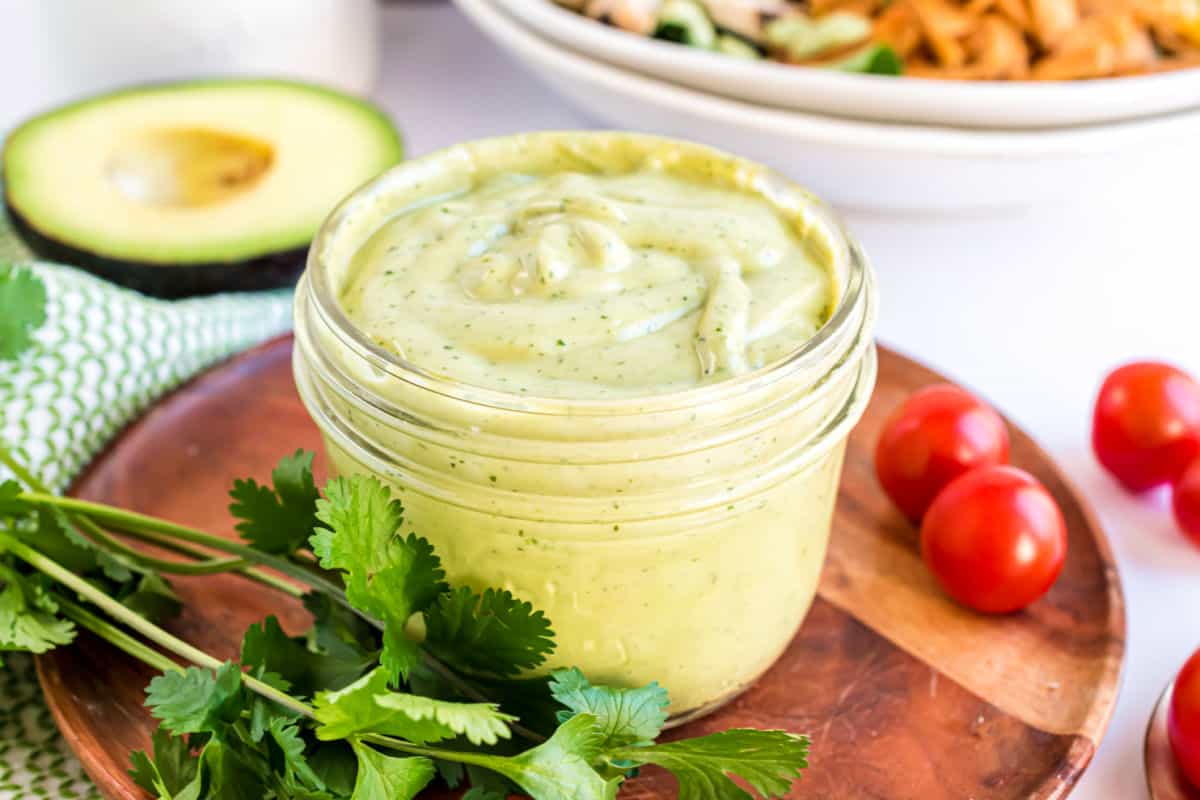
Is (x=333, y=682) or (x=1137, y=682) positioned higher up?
(x=333, y=682)

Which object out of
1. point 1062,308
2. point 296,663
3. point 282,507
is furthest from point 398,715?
point 1062,308

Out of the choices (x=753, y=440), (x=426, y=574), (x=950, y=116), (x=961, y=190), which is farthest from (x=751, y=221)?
(x=961, y=190)

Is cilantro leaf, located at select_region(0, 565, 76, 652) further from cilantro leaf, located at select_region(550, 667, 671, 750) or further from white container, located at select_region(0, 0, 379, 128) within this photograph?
white container, located at select_region(0, 0, 379, 128)

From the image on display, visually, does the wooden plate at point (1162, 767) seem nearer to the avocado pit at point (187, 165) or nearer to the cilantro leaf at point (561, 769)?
the cilantro leaf at point (561, 769)

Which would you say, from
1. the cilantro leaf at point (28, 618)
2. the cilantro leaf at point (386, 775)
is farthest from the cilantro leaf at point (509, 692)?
the cilantro leaf at point (28, 618)

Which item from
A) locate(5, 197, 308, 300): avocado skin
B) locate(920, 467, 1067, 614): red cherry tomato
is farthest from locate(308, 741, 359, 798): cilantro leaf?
locate(5, 197, 308, 300): avocado skin

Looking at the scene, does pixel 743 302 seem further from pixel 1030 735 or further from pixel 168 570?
pixel 168 570

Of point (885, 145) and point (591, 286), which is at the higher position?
point (591, 286)

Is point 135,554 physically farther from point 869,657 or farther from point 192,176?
point 192,176
